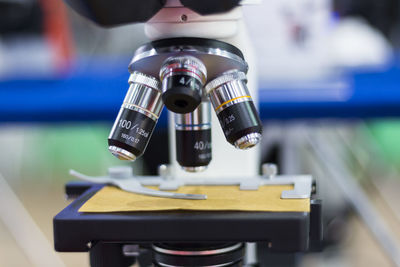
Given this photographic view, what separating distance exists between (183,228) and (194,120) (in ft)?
0.45

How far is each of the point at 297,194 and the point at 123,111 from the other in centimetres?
26

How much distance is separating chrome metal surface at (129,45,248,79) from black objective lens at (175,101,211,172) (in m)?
0.06

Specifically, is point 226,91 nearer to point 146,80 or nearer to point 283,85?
point 146,80

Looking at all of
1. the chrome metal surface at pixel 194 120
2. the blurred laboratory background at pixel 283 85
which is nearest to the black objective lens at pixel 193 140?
the chrome metal surface at pixel 194 120

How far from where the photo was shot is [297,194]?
0.83 metres

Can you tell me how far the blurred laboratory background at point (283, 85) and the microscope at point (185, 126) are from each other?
0.89 feet

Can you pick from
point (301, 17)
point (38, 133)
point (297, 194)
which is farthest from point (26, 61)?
point (38, 133)

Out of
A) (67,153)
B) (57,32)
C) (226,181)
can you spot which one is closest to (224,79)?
(226,181)

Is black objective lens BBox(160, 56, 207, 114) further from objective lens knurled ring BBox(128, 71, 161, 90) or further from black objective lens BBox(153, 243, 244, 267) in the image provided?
black objective lens BBox(153, 243, 244, 267)

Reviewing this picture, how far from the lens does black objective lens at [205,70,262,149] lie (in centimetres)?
72

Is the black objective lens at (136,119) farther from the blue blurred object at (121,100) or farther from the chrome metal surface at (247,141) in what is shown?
the blue blurred object at (121,100)

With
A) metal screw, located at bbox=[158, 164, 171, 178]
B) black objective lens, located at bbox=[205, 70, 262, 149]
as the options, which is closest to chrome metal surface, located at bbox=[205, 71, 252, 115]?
black objective lens, located at bbox=[205, 70, 262, 149]

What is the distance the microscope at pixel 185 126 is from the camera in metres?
0.72

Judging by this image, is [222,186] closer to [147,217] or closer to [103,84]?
[147,217]
